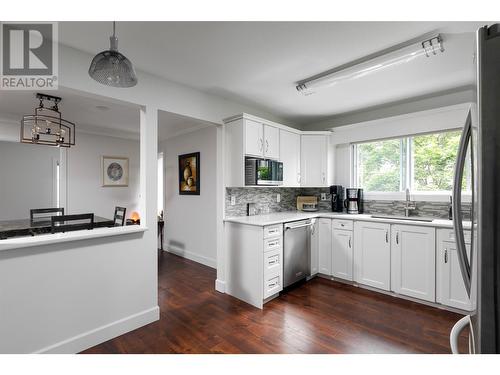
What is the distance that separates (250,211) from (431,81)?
104 inches

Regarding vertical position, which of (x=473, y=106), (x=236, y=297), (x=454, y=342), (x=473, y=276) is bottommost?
(x=236, y=297)

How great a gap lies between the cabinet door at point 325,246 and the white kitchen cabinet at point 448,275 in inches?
48.2

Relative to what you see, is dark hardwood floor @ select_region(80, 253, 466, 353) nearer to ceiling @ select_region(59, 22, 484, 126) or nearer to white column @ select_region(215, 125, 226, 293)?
white column @ select_region(215, 125, 226, 293)

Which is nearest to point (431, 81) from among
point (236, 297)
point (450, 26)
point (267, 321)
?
point (450, 26)

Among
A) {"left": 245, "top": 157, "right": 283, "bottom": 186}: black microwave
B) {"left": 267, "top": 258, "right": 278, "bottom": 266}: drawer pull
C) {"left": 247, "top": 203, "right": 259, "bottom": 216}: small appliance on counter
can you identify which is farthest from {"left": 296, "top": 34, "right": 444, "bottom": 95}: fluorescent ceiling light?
{"left": 267, "top": 258, "right": 278, "bottom": 266}: drawer pull

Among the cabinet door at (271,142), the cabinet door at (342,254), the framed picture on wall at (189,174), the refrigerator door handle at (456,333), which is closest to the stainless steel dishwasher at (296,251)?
the cabinet door at (342,254)

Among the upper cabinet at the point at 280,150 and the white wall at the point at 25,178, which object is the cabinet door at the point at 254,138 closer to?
the upper cabinet at the point at 280,150

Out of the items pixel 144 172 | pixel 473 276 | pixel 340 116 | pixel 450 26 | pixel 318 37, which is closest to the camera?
pixel 473 276

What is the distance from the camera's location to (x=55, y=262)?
1925 millimetres

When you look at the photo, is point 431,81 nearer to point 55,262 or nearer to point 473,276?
point 473,276

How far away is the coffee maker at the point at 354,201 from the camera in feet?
12.3

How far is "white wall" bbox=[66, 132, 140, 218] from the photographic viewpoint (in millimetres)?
4545

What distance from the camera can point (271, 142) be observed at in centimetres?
345

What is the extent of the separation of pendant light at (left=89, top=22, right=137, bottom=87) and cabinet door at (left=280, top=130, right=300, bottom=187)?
2473 millimetres
